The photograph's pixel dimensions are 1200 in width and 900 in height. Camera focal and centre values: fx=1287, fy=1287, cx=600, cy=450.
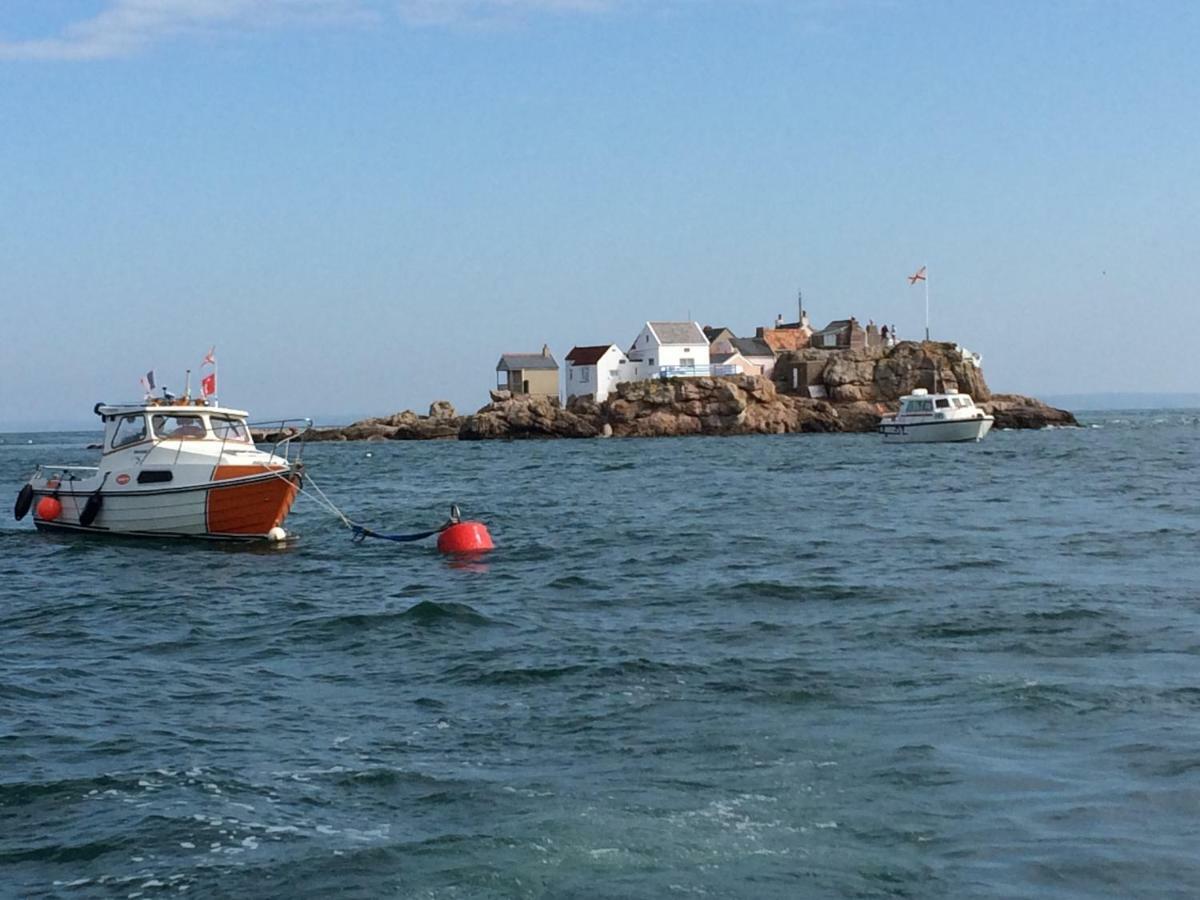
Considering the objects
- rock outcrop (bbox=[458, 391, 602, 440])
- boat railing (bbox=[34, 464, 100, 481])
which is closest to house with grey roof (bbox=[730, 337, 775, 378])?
rock outcrop (bbox=[458, 391, 602, 440])

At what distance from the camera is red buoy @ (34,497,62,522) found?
28.6m

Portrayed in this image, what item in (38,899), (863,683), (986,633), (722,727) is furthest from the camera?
(986,633)

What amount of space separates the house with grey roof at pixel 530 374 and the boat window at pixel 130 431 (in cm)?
7769

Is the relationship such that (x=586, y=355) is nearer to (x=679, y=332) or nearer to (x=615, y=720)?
(x=679, y=332)

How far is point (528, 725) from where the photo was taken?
11.2 m

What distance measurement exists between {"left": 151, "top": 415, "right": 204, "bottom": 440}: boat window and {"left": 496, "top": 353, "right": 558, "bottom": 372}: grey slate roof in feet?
258

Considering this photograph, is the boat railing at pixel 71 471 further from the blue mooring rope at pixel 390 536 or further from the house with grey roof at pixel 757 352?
the house with grey roof at pixel 757 352

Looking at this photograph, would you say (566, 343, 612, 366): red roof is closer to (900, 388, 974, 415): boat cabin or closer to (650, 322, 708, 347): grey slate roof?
(650, 322, 708, 347): grey slate roof

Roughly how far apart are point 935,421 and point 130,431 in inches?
2097

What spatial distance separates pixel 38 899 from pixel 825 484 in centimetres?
3526

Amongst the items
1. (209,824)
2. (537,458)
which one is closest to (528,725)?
(209,824)

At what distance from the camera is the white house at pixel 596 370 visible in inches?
3878

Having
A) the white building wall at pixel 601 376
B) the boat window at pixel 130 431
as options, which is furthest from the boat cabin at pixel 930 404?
the boat window at pixel 130 431

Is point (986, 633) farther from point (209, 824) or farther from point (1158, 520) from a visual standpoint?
point (1158, 520)
